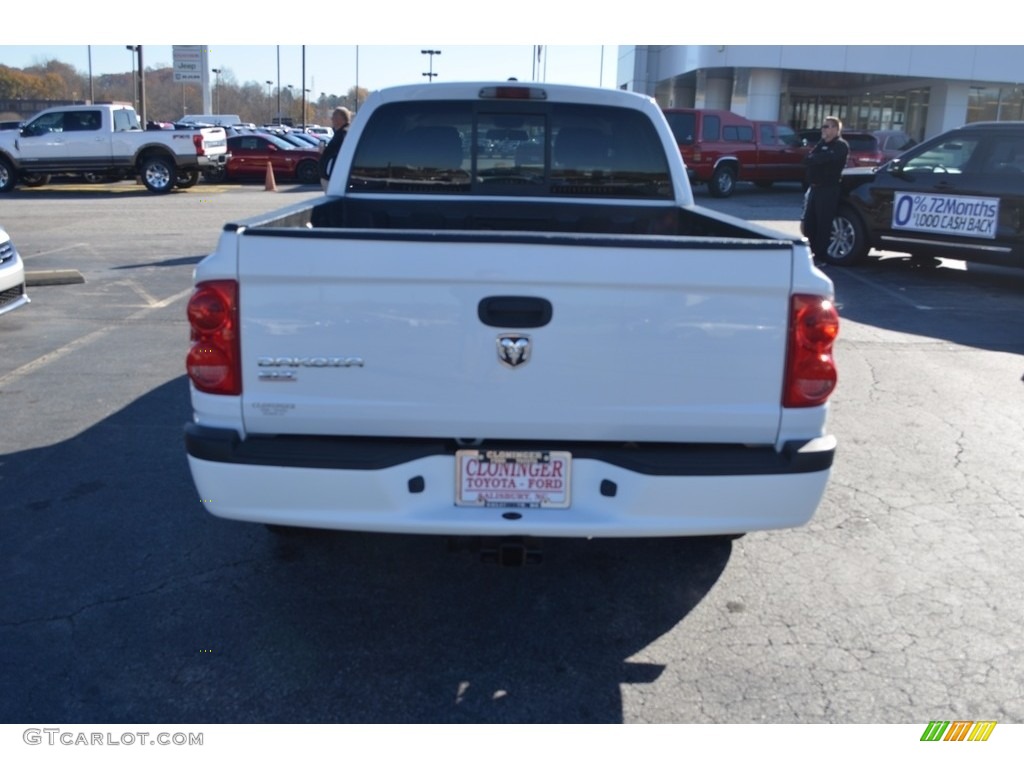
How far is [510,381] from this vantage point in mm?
3236

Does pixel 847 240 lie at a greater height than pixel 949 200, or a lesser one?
lesser

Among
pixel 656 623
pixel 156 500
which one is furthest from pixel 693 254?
pixel 156 500

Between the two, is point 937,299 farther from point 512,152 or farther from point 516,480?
point 516,480

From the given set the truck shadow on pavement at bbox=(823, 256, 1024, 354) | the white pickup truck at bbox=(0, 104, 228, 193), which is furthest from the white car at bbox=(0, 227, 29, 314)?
the white pickup truck at bbox=(0, 104, 228, 193)

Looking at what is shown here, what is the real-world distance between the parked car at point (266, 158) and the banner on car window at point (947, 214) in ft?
69.0

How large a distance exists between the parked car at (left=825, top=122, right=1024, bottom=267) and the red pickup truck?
11492 mm

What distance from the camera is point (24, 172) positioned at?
83.9 feet

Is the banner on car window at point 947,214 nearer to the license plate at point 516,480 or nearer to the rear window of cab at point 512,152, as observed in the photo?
the rear window of cab at point 512,152

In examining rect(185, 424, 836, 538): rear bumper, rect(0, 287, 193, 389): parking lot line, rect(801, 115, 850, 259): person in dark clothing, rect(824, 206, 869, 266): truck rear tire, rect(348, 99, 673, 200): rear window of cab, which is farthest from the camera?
rect(824, 206, 869, 266): truck rear tire

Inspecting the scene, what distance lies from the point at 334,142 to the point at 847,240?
6653 millimetres

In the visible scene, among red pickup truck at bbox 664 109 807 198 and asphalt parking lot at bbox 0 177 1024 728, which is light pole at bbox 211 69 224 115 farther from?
asphalt parking lot at bbox 0 177 1024 728

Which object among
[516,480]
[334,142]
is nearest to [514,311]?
[516,480]

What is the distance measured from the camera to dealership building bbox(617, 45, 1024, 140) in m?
36.4
